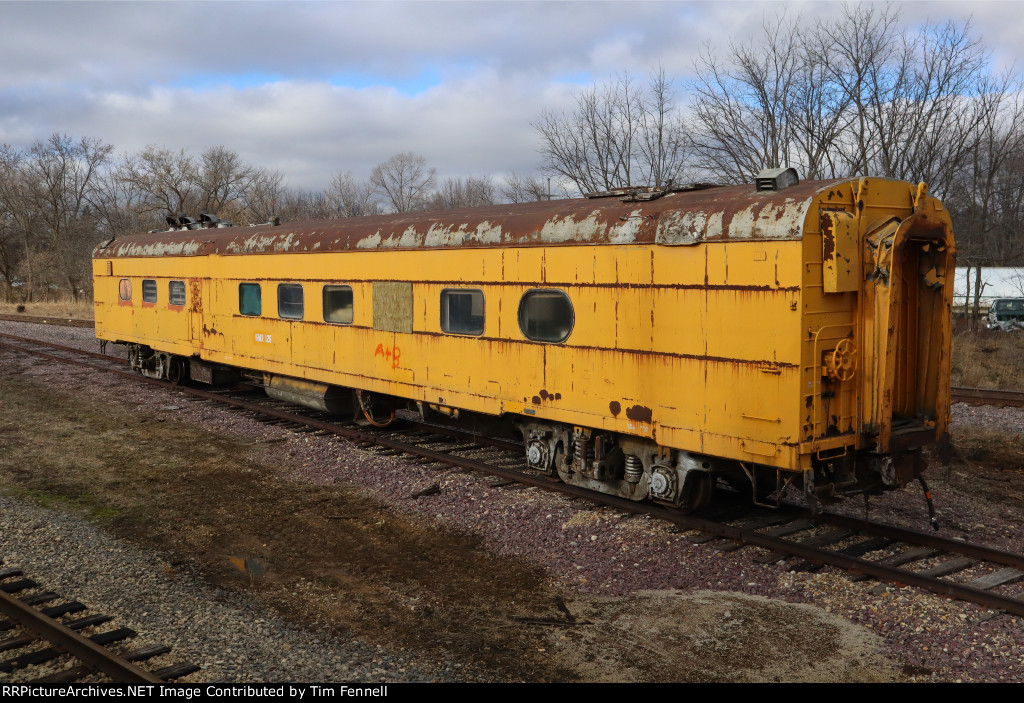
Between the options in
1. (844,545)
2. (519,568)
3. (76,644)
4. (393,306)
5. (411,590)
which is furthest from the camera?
(393,306)

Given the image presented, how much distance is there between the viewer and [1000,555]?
22.3ft

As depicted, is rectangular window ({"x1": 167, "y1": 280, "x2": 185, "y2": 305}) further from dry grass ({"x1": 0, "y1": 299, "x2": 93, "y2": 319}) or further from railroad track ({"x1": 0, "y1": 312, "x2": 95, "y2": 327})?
dry grass ({"x1": 0, "y1": 299, "x2": 93, "y2": 319})

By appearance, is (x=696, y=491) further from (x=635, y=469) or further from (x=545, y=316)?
(x=545, y=316)

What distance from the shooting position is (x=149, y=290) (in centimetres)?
1711

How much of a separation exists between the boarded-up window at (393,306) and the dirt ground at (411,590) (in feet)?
7.65

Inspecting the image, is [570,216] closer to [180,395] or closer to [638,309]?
[638,309]

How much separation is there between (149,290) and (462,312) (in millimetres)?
10097

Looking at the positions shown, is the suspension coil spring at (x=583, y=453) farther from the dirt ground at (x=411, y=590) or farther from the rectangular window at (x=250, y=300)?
the rectangular window at (x=250, y=300)

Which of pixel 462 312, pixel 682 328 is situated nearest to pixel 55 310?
pixel 462 312

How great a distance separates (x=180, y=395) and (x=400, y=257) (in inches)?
291

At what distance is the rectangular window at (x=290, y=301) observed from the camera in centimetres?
1276

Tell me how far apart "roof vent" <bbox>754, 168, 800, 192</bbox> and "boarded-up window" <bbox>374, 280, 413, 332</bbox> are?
492cm

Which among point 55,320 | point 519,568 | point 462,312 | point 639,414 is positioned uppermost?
point 462,312

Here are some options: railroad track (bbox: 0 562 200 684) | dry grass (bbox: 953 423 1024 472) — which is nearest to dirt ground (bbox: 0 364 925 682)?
railroad track (bbox: 0 562 200 684)
